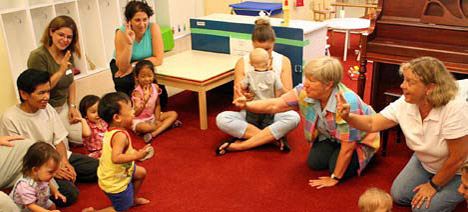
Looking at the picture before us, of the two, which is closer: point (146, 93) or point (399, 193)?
point (399, 193)

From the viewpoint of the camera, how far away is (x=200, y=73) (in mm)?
3619

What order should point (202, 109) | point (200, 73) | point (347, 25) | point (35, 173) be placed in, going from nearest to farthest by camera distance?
point (35, 173) → point (202, 109) → point (200, 73) → point (347, 25)

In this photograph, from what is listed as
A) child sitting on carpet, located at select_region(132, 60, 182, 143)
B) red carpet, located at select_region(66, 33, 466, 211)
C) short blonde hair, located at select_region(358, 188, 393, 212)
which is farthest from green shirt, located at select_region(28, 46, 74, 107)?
short blonde hair, located at select_region(358, 188, 393, 212)

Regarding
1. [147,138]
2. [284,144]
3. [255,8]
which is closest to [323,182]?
[284,144]

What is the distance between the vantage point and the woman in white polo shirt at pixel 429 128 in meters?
2.20

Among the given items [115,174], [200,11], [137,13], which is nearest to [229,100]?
[137,13]

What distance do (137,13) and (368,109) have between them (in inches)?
72.2

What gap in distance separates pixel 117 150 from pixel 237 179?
34.4 inches

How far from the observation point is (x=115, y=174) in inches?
90.4

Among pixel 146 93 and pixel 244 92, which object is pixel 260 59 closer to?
pixel 244 92

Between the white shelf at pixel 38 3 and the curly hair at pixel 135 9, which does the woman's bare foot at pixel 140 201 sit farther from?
the white shelf at pixel 38 3

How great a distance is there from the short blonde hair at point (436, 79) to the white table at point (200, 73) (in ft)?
5.42

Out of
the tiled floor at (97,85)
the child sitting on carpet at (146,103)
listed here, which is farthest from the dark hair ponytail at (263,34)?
the tiled floor at (97,85)

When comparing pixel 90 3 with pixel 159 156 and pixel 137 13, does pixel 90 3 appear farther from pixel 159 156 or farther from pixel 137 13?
pixel 159 156
